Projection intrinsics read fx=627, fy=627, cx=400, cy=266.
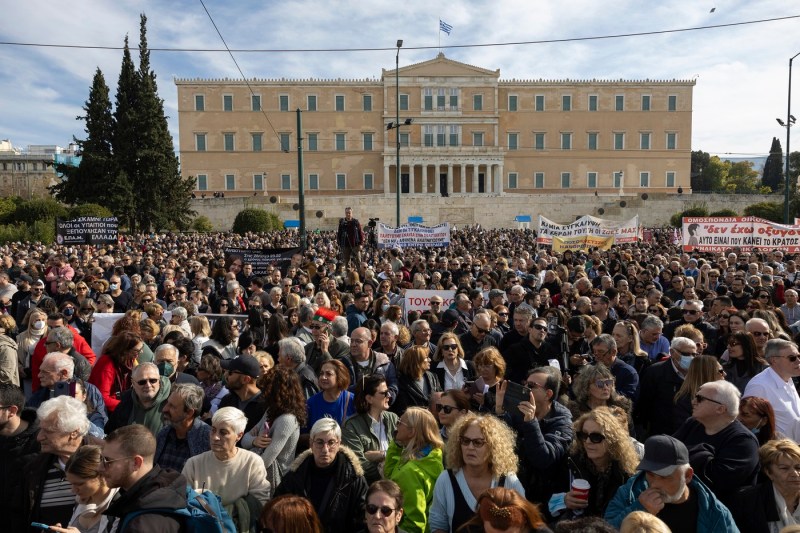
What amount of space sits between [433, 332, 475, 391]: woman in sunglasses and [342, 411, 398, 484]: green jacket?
1.28 m

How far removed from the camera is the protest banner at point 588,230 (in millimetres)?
16125

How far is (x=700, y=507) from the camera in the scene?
9.46 ft

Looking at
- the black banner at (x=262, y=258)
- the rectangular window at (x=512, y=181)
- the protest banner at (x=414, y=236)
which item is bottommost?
the black banner at (x=262, y=258)

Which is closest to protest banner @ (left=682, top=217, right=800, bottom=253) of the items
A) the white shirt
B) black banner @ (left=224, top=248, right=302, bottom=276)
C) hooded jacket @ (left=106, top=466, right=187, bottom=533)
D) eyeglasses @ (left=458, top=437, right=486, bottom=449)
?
black banner @ (left=224, top=248, right=302, bottom=276)

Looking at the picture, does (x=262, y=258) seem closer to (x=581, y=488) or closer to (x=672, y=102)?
(x=581, y=488)

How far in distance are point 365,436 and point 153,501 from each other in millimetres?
1618

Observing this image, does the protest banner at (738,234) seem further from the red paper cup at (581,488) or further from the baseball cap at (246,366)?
the red paper cup at (581,488)

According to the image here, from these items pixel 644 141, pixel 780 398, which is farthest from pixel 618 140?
pixel 780 398

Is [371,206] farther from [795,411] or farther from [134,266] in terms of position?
[795,411]

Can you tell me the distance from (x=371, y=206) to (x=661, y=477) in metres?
49.5

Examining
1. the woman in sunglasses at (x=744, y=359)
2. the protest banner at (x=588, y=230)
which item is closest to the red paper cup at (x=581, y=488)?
the woman in sunglasses at (x=744, y=359)

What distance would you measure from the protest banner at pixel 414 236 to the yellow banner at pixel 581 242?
9.48 ft

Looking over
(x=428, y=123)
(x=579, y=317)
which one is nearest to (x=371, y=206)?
(x=428, y=123)

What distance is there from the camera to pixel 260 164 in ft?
193
